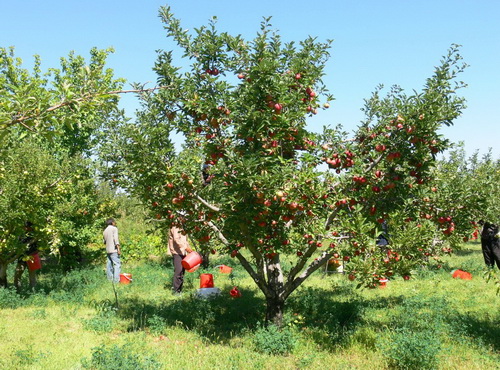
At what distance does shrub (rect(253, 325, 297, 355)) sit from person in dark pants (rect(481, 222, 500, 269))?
4.90 meters

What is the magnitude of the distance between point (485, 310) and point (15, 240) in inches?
380

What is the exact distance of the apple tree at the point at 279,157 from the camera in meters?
5.57

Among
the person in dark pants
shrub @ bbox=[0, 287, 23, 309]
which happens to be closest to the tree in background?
shrub @ bbox=[0, 287, 23, 309]

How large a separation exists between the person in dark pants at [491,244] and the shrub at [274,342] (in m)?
4.90

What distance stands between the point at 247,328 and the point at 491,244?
5.53 meters

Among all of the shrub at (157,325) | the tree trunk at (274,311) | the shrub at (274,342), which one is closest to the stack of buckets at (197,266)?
the shrub at (157,325)

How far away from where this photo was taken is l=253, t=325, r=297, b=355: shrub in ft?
20.1

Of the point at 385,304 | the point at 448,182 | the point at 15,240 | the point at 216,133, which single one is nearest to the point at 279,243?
the point at 216,133

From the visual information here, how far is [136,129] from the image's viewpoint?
590cm

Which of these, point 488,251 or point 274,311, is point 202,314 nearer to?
point 274,311

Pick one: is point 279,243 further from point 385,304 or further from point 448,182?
point 385,304

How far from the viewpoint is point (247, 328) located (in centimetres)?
708

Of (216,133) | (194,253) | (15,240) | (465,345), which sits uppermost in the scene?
(216,133)

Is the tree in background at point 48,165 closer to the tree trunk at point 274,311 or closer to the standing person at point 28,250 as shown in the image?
the standing person at point 28,250
